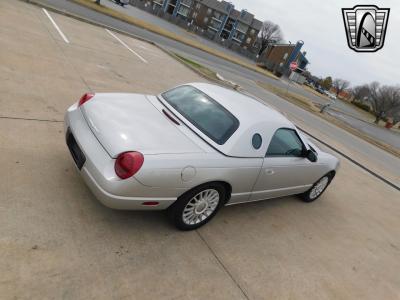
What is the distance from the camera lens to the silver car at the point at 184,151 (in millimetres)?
3012

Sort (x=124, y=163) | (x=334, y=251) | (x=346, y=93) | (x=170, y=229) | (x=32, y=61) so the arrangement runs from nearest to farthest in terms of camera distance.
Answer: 1. (x=124, y=163)
2. (x=170, y=229)
3. (x=334, y=251)
4. (x=32, y=61)
5. (x=346, y=93)

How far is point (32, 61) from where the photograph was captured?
6973 millimetres

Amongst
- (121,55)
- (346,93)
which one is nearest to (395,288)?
(121,55)

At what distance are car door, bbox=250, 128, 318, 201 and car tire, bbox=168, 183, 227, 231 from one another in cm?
67

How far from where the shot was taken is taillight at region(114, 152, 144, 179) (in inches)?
115

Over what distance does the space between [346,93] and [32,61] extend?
11782cm

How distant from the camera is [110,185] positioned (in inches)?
115

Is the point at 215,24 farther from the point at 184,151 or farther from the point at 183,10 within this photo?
the point at 184,151

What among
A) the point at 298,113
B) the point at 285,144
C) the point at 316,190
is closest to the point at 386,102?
the point at 298,113

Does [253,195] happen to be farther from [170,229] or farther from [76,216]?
[76,216]

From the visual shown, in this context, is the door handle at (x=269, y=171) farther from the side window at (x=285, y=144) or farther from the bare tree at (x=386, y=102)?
the bare tree at (x=386, y=102)

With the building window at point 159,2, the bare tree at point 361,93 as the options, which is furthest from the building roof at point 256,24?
the bare tree at point 361,93

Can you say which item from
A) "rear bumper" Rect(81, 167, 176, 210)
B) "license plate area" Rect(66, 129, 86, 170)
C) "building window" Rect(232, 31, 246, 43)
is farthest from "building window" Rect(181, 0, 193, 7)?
"rear bumper" Rect(81, 167, 176, 210)

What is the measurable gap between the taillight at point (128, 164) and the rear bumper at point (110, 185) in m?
0.05
